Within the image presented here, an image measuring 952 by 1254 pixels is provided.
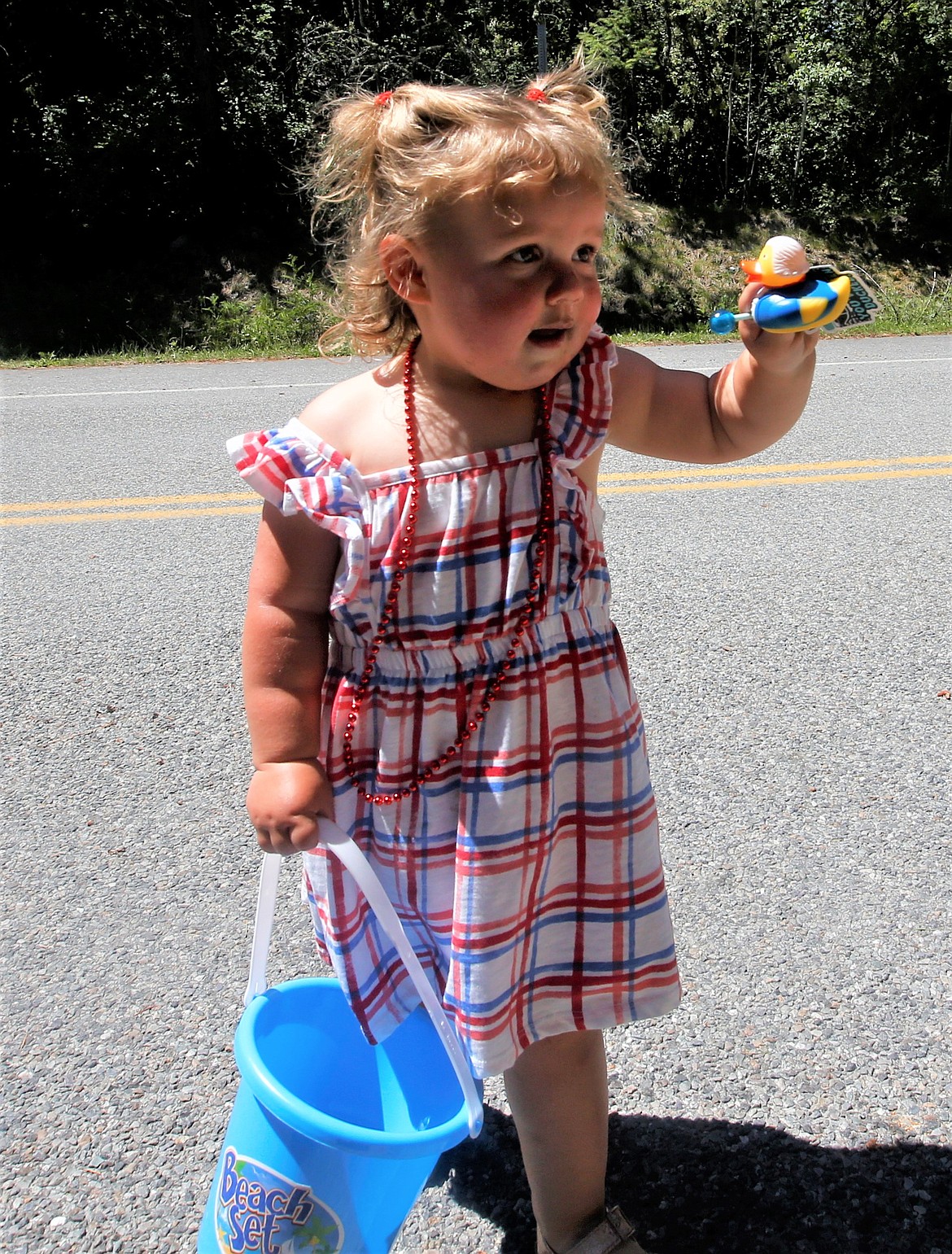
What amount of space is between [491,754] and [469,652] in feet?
0.41

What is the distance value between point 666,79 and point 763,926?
15634mm

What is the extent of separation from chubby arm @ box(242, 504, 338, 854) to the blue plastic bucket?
0.33 m

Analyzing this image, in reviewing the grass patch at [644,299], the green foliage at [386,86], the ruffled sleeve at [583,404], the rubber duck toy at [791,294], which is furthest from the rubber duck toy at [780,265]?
the green foliage at [386,86]

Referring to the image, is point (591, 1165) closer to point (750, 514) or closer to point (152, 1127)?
point (152, 1127)

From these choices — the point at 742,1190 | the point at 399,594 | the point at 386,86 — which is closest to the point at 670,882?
the point at 742,1190

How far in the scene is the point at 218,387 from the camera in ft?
27.6

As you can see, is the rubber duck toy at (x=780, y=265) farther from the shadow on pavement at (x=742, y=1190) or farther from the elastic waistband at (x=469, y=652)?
the shadow on pavement at (x=742, y=1190)

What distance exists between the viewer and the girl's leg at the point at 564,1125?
1.59m

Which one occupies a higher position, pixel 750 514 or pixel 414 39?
pixel 414 39

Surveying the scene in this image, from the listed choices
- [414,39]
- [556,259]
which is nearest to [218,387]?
[556,259]

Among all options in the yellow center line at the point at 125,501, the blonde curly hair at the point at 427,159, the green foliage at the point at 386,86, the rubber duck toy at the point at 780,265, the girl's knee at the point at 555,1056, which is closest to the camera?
the blonde curly hair at the point at 427,159

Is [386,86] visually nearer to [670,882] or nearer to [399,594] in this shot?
[670,882]

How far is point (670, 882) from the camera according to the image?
2498 mm

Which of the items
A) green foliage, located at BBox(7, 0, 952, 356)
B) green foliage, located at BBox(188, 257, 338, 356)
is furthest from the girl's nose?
green foliage, located at BBox(7, 0, 952, 356)
